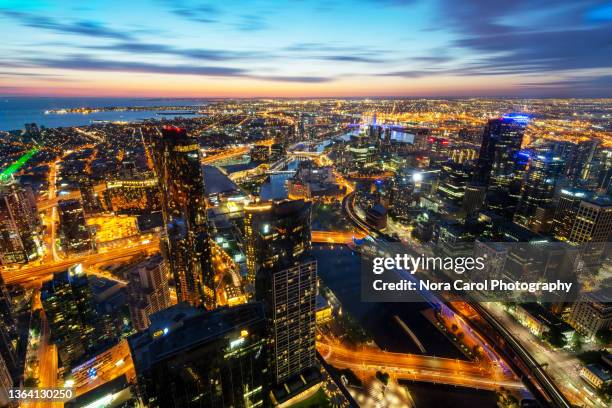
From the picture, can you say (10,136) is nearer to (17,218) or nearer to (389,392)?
(17,218)

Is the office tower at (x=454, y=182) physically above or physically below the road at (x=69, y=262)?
above

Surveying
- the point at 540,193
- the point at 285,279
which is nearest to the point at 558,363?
the point at 285,279

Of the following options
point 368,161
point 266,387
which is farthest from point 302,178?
point 266,387

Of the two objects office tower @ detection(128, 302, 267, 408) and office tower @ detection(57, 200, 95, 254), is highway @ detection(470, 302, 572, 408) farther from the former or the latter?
office tower @ detection(57, 200, 95, 254)

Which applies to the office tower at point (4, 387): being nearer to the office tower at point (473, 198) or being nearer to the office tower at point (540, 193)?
the office tower at point (473, 198)

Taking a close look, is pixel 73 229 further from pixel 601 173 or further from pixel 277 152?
pixel 601 173

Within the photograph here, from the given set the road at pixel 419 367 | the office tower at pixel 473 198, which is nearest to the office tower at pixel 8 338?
the road at pixel 419 367
